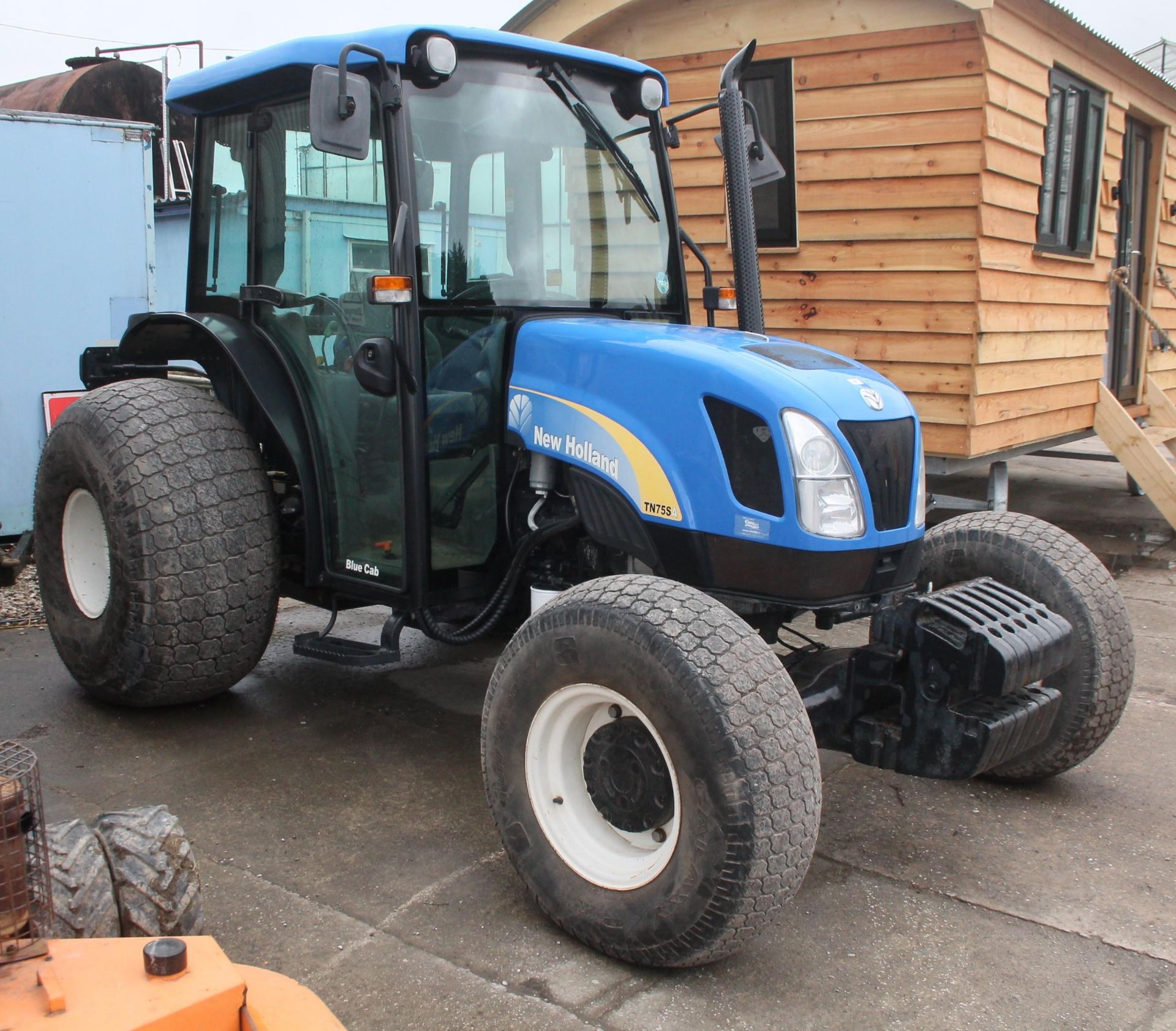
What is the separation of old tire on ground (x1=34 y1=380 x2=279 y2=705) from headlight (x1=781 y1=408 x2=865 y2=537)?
193cm

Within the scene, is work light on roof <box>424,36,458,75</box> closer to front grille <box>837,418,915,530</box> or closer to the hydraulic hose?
the hydraulic hose

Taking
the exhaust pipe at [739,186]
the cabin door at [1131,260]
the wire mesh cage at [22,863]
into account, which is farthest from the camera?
the cabin door at [1131,260]

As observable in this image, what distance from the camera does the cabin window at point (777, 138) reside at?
7.45 m

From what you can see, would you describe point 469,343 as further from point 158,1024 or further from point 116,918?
point 158,1024

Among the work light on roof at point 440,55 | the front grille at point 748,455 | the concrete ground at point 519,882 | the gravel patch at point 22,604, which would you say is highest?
the work light on roof at point 440,55

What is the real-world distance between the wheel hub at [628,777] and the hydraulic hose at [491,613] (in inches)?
34.2

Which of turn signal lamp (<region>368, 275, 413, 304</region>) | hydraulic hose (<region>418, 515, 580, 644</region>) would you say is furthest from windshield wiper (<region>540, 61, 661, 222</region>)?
hydraulic hose (<region>418, 515, 580, 644</region>)

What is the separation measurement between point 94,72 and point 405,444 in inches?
347

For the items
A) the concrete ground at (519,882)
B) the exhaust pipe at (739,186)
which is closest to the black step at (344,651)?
the concrete ground at (519,882)

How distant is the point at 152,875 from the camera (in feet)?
7.65

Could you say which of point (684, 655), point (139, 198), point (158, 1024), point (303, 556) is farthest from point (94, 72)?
point (158, 1024)

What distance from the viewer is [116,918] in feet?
7.46

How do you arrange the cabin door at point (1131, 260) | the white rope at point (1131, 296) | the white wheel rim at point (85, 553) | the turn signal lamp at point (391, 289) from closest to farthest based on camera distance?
the turn signal lamp at point (391, 289)
the white wheel rim at point (85, 553)
the white rope at point (1131, 296)
the cabin door at point (1131, 260)

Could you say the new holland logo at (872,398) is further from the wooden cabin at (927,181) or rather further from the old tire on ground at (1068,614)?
the wooden cabin at (927,181)
